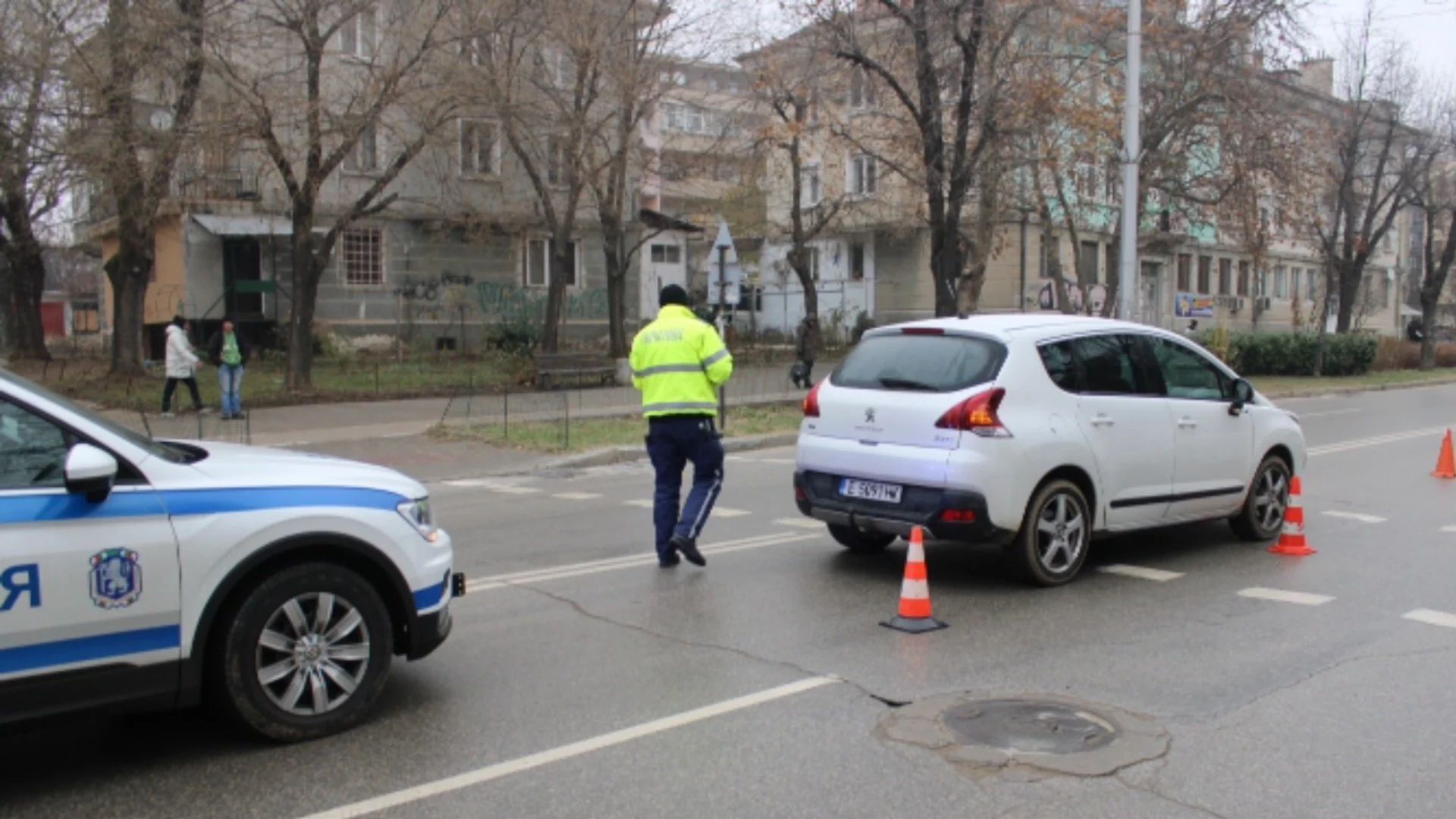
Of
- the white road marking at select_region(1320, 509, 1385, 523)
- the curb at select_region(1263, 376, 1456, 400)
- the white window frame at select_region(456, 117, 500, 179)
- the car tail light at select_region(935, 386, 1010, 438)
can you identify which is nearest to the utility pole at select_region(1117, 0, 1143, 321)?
the white road marking at select_region(1320, 509, 1385, 523)

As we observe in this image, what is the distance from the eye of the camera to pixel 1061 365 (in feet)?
25.1

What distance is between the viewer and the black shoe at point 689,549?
7945mm

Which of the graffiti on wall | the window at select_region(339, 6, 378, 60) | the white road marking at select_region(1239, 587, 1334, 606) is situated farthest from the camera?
the graffiti on wall

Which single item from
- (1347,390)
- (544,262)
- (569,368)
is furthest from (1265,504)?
(544,262)

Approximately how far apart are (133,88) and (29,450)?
18198mm

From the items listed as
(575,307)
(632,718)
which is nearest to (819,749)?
(632,718)

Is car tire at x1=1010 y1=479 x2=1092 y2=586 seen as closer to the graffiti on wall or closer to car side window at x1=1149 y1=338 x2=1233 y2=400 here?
car side window at x1=1149 y1=338 x2=1233 y2=400

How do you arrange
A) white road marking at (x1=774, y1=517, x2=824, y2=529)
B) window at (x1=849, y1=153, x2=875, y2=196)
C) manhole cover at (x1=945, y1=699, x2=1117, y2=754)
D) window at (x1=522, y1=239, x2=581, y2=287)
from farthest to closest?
1. window at (x1=849, y1=153, x2=875, y2=196)
2. window at (x1=522, y1=239, x2=581, y2=287)
3. white road marking at (x1=774, y1=517, x2=824, y2=529)
4. manhole cover at (x1=945, y1=699, x2=1117, y2=754)

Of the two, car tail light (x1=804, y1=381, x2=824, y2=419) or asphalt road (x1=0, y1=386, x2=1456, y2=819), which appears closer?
asphalt road (x1=0, y1=386, x2=1456, y2=819)

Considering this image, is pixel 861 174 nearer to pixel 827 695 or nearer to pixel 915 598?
pixel 915 598

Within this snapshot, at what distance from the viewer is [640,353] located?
7.84 meters

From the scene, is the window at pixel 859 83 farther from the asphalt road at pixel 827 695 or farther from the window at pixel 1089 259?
the window at pixel 1089 259

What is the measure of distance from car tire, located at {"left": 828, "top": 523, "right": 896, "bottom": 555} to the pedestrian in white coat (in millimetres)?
13559

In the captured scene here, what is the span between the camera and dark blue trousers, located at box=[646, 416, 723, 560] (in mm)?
7727
